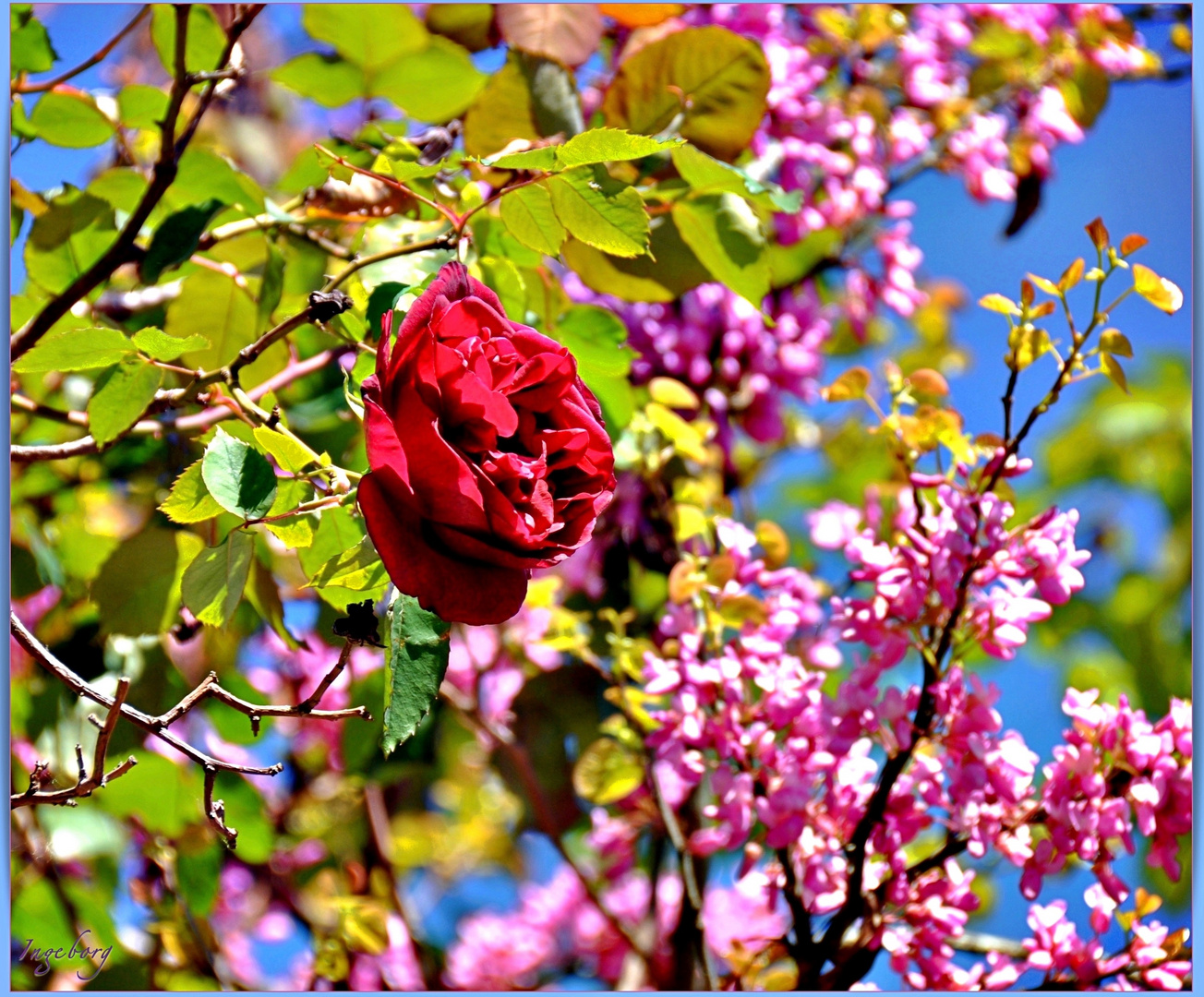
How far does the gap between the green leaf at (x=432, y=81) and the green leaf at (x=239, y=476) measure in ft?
1.00

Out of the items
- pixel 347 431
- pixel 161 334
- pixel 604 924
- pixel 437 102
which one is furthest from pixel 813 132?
pixel 604 924

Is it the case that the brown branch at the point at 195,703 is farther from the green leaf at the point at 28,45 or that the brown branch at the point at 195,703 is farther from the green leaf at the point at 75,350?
the green leaf at the point at 28,45

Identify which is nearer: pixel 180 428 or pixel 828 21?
pixel 180 428

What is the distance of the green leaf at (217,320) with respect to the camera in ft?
1.86

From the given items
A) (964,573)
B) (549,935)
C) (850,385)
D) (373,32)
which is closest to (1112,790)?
(964,573)

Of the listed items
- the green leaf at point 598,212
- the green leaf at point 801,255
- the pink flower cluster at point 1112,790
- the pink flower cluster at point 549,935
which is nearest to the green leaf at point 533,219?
the green leaf at point 598,212

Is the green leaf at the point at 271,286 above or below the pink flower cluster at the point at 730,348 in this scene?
below

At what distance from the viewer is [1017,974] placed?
1.80 feet

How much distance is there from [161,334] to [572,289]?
42 centimetres

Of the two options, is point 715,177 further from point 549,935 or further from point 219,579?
point 549,935

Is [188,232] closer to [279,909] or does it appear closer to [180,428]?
[180,428]

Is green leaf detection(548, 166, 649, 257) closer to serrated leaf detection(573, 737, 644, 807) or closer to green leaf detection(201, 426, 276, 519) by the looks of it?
green leaf detection(201, 426, 276, 519)
